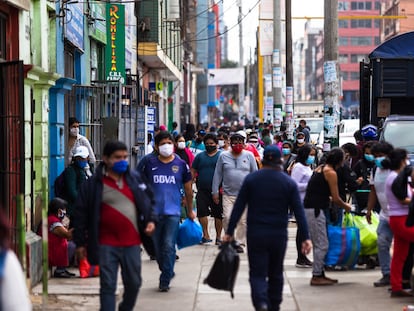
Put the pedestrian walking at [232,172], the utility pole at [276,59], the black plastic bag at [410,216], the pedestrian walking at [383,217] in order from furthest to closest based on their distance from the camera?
1. the utility pole at [276,59]
2. the pedestrian walking at [232,172]
3. the pedestrian walking at [383,217]
4. the black plastic bag at [410,216]

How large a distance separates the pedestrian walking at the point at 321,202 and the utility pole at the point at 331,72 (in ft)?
21.9

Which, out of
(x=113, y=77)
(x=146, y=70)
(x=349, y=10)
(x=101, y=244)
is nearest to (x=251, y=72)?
(x=349, y=10)

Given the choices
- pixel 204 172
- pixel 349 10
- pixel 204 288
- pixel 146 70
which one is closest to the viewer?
pixel 204 288

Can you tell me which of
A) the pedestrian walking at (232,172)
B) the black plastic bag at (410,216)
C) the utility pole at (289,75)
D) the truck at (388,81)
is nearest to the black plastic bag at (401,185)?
the black plastic bag at (410,216)

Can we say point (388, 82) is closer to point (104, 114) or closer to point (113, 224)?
point (104, 114)

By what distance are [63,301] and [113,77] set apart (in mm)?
11882

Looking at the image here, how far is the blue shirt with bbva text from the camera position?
11.3 meters

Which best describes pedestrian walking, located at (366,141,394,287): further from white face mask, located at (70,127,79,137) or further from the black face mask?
white face mask, located at (70,127,79,137)

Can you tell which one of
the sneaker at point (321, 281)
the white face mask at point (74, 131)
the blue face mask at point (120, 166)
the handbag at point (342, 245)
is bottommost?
the sneaker at point (321, 281)

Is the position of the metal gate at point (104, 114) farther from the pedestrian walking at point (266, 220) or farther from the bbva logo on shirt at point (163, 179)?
the pedestrian walking at point (266, 220)

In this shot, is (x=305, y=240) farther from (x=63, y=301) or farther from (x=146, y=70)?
(x=146, y=70)

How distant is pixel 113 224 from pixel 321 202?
3.67m

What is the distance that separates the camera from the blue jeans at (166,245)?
36.8 ft

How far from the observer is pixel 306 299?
425 inches
